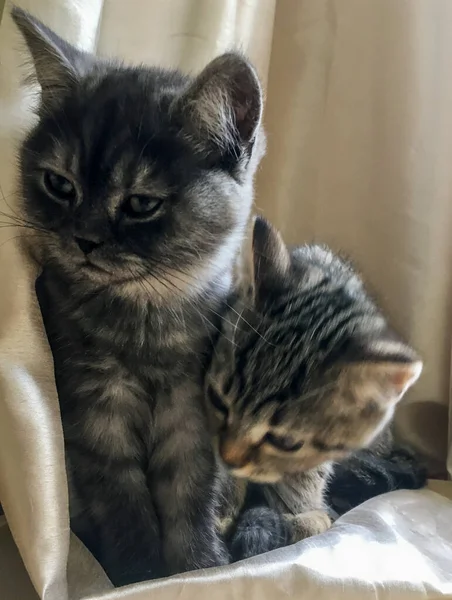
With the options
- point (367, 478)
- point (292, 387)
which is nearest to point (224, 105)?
point (292, 387)

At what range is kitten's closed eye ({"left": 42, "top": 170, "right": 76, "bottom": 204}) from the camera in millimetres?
927

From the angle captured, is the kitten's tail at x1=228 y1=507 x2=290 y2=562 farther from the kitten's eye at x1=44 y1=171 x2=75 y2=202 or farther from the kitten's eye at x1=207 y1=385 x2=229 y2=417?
the kitten's eye at x1=44 y1=171 x2=75 y2=202

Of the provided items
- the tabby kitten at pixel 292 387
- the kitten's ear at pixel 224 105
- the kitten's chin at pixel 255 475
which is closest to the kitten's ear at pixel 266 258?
the tabby kitten at pixel 292 387

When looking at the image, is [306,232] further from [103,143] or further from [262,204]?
[103,143]

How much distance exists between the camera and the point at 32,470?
0.80 m

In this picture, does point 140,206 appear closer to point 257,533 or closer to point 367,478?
point 257,533

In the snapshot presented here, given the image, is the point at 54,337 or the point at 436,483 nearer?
the point at 54,337

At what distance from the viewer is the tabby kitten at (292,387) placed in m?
0.97

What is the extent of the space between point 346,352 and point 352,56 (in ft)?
1.94

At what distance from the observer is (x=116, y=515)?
955 mm

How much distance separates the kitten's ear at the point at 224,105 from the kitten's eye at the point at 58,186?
177 millimetres

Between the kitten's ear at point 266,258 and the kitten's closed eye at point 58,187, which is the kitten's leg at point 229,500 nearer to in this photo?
the kitten's ear at point 266,258

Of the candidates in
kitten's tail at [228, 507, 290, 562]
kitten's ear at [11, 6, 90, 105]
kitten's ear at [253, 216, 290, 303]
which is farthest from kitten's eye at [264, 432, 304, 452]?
kitten's ear at [11, 6, 90, 105]

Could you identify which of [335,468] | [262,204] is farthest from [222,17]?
[335,468]
